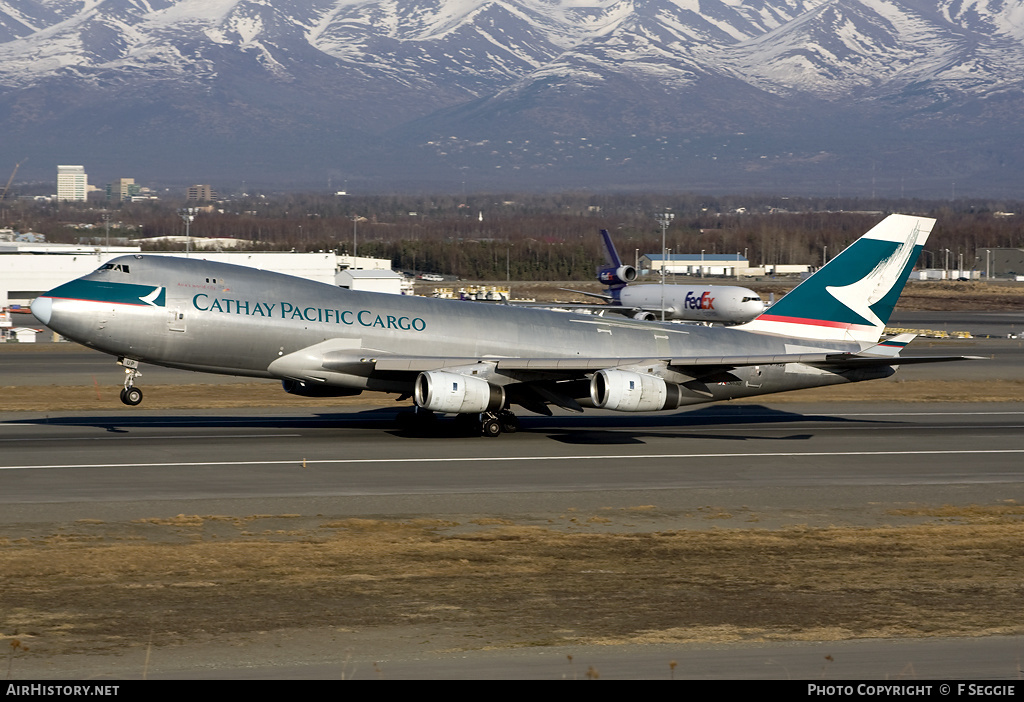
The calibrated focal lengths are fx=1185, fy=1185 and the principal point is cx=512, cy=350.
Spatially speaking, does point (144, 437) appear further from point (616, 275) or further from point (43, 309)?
point (616, 275)

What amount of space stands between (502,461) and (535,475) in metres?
2.29

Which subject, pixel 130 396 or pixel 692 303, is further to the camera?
pixel 692 303

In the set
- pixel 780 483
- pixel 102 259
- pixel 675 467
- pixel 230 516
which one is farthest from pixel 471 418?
pixel 102 259

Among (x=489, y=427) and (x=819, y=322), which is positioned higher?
(x=819, y=322)

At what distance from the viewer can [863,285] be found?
4141 centimetres

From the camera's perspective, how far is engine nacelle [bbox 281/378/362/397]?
37219mm

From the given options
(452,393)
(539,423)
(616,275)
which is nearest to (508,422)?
(539,423)

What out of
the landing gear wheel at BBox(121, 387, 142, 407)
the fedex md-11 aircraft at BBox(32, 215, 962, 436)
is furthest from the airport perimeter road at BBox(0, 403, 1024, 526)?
the fedex md-11 aircraft at BBox(32, 215, 962, 436)

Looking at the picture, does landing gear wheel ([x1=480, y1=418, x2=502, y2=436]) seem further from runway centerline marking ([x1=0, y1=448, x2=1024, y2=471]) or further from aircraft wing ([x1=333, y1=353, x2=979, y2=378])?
runway centerline marking ([x1=0, y1=448, x2=1024, y2=471])

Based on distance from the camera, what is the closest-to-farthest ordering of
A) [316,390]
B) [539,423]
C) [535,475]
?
[535,475], [316,390], [539,423]

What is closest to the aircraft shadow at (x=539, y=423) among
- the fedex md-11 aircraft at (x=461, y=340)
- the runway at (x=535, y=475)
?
the runway at (x=535, y=475)

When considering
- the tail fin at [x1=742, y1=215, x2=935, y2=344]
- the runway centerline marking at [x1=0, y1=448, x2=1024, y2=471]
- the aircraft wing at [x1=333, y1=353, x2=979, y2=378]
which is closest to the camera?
the runway centerline marking at [x1=0, y1=448, x2=1024, y2=471]

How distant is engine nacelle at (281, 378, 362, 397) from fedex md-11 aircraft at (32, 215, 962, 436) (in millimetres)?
53
